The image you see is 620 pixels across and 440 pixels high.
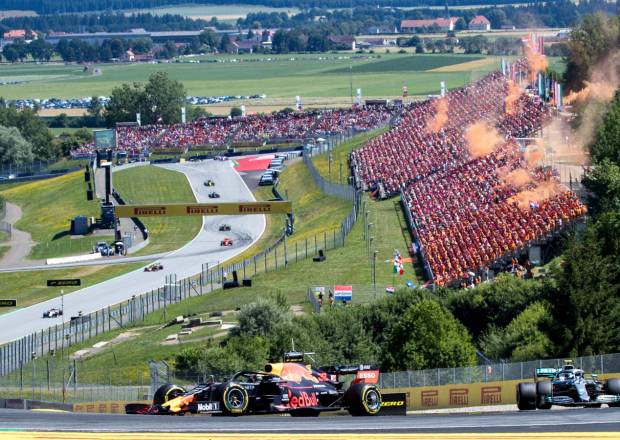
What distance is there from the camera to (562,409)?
39781 mm

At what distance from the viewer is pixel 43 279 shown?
87062 millimetres

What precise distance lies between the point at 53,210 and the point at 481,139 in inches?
1643

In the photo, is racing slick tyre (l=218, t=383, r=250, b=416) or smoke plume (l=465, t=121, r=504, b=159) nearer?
racing slick tyre (l=218, t=383, r=250, b=416)

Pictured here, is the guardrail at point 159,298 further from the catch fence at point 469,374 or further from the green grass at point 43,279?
the catch fence at point 469,374

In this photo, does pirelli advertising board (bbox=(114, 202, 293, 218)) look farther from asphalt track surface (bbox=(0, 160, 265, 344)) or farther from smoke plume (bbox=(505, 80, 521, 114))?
smoke plume (bbox=(505, 80, 521, 114))

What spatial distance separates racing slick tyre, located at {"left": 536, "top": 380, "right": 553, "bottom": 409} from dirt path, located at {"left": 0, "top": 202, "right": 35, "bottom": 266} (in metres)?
60.5

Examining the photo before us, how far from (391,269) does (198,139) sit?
85403mm

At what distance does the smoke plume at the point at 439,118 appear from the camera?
10294 centimetres

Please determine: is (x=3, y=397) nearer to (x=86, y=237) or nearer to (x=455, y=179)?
(x=455, y=179)

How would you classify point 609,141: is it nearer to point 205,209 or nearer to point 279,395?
point 205,209

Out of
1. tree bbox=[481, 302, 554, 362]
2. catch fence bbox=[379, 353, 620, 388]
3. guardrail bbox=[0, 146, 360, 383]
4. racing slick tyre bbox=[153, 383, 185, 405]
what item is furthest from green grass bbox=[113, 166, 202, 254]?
racing slick tyre bbox=[153, 383, 185, 405]

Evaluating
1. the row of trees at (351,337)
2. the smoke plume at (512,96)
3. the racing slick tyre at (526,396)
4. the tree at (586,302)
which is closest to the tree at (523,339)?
the tree at (586,302)

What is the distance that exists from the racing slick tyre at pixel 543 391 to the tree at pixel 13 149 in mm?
115364

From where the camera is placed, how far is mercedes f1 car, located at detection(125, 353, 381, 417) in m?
38.7
